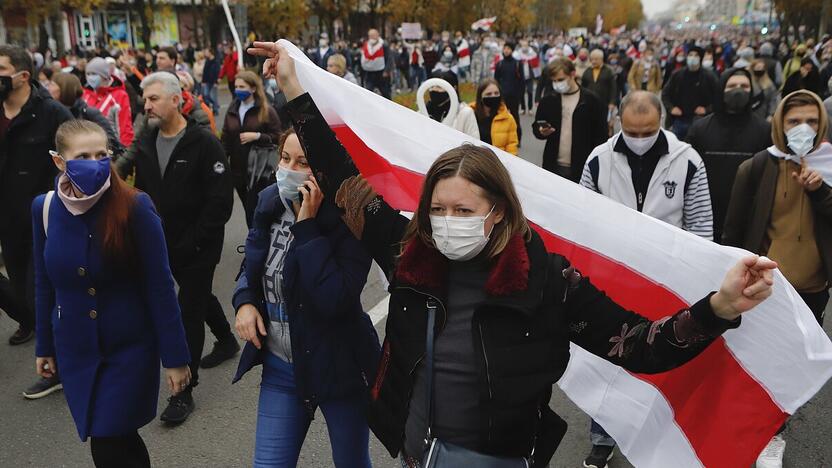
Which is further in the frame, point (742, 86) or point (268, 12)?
point (268, 12)

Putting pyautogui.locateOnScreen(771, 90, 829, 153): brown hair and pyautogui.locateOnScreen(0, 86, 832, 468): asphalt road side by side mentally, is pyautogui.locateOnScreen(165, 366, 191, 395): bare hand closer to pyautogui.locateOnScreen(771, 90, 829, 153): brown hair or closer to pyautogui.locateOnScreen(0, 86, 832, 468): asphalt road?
pyautogui.locateOnScreen(0, 86, 832, 468): asphalt road

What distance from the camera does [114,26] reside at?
5338 centimetres

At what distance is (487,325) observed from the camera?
219 centimetres

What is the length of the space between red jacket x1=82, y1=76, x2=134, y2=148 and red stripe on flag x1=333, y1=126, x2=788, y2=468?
21.9ft

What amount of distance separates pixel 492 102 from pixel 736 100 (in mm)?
2327

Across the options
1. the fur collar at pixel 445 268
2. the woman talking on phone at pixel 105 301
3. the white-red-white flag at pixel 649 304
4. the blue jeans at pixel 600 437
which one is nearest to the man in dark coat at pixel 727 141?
the blue jeans at pixel 600 437

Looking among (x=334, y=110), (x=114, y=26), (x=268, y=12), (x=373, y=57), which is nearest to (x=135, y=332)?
(x=334, y=110)

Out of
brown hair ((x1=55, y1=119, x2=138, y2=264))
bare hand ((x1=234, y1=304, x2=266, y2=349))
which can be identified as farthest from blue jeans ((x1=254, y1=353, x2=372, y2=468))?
brown hair ((x1=55, y1=119, x2=138, y2=264))

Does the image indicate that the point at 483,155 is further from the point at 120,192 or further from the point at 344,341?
the point at 120,192

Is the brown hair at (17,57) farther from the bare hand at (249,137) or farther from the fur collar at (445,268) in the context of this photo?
the fur collar at (445,268)

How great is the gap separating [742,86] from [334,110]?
406cm

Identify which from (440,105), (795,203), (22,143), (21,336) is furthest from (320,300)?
(440,105)

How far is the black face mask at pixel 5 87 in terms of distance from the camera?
4945 mm

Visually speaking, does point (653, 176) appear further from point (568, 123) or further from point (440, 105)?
point (568, 123)
